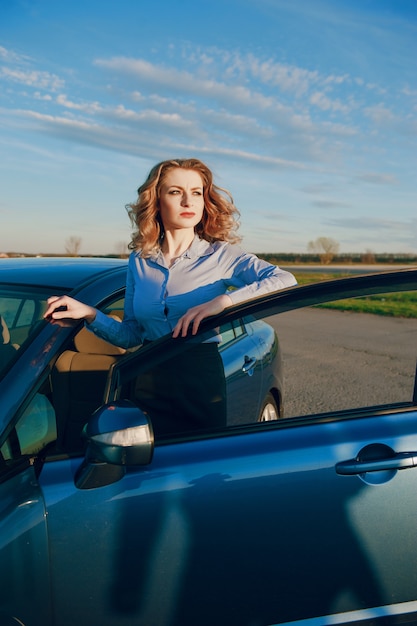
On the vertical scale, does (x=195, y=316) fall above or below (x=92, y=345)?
above

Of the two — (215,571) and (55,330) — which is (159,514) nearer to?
(215,571)

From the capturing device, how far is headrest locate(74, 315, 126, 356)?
6.88 feet

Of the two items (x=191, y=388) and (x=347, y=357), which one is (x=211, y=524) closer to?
(x=191, y=388)

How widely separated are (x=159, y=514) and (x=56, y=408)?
0.60m

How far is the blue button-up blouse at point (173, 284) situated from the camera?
216 cm

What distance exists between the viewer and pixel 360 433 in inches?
62.9

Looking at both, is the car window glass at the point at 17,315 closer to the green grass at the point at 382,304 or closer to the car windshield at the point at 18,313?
the car windshield at the point at 18,313

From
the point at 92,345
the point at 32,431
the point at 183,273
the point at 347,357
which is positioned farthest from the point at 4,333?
the point at 347,357

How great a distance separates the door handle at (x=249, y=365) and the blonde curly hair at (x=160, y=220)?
528 millimetres

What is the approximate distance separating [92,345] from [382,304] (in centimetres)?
110

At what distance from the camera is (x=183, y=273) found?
2.26 meters

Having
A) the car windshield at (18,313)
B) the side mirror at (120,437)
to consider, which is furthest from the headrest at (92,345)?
the side mirror at (120,437)

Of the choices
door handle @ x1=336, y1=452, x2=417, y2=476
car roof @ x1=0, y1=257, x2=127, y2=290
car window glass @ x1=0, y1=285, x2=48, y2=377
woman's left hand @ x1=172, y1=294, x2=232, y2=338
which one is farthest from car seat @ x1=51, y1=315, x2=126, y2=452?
door handle @ x1=336, y1=452, x2=417, y2=476

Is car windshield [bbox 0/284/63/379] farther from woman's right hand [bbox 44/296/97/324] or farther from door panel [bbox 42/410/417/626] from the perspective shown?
door panel [bbox 42/410/417/626]
